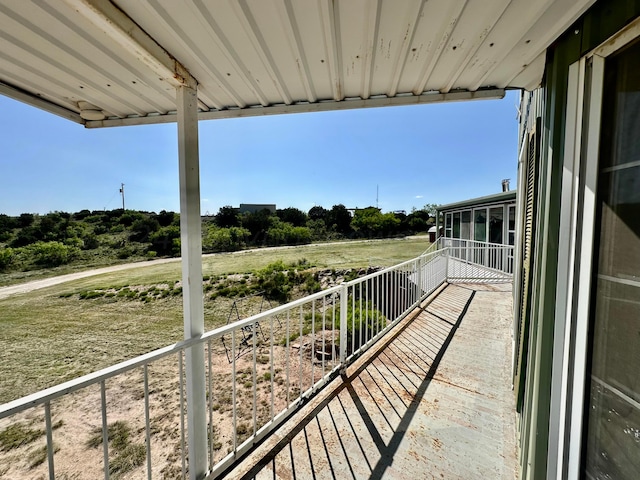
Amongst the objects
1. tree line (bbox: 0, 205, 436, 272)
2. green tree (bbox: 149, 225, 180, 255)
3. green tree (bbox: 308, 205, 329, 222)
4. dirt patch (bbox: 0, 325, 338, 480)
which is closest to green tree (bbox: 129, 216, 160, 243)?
tree line (bbox: 0, 205, 436, 272)

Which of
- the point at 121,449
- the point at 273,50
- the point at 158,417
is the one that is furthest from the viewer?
the point at 158,417

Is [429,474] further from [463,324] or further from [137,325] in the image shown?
[137,325]

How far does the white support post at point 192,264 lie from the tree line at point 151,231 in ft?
Answer: 49.5

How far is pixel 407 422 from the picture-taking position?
5.72 ft

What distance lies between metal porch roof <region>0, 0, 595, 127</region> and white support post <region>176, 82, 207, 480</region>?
201 mm

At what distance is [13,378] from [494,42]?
14521mm

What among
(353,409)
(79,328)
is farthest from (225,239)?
(353,409)

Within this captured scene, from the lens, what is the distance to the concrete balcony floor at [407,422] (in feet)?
4.71

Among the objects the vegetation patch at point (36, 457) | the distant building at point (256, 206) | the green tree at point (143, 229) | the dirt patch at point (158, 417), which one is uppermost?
the distant building at point (256, 206)

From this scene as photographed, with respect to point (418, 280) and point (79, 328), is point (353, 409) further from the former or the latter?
point (79, 328)

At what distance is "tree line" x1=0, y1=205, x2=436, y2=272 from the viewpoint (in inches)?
501

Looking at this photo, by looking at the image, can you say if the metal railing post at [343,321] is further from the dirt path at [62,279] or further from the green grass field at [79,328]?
the dirt path at [62,279]

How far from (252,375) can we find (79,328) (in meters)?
14.0

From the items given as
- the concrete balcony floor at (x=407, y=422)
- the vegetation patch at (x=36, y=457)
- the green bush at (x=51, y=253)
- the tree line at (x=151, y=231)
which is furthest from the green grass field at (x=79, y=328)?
the concrete balcony floor at (x=407, y=422)
